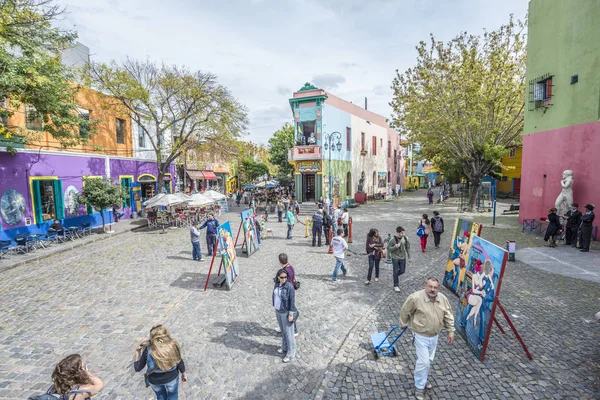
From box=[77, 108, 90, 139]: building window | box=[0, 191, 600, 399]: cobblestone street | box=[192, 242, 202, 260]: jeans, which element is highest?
box=[77, 108, 90, 139]: building window

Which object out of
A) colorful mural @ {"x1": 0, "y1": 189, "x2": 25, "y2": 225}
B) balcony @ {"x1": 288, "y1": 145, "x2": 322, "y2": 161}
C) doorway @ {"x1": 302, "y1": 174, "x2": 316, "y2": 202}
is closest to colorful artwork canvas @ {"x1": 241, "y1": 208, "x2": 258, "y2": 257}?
colorful mural @ {"x1": 0, "y1": 189, "x2": 25, "y2": 225}

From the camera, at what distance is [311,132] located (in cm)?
2684

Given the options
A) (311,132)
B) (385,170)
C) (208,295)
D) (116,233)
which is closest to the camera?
(208,295)

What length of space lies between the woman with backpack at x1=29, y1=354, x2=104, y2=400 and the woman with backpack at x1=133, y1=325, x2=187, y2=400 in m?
0.54

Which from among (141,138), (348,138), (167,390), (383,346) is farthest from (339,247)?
(348,138)

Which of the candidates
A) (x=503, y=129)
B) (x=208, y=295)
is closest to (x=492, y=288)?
(x=208, y=295)

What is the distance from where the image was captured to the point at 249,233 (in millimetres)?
12086

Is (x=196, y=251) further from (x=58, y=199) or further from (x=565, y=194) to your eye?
(x=565, y=194)

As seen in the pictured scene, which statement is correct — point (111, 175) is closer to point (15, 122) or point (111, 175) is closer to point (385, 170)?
point (15, 122)

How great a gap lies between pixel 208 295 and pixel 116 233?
11774mm

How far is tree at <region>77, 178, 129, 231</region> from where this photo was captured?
15453mm

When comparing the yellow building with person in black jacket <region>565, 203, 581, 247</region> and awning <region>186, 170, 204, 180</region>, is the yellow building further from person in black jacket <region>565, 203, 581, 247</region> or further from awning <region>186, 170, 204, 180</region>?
awning <region>186, 170, 204, 180</region>

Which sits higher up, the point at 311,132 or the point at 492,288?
the point at 311,132

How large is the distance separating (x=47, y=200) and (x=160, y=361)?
16.6 metres
